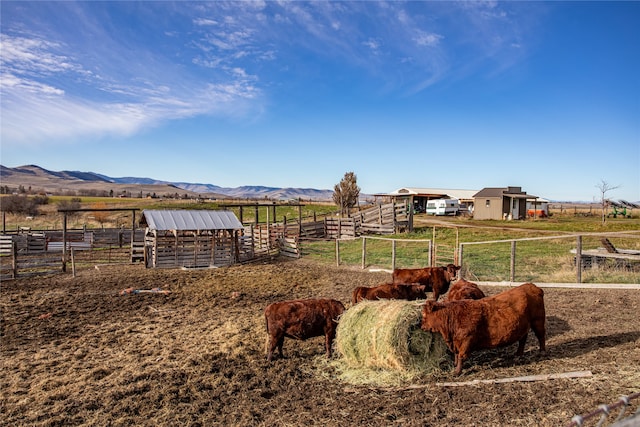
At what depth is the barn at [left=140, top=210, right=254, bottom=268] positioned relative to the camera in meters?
20.4

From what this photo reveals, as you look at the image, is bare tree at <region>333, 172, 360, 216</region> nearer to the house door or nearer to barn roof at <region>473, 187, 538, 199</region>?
barn roof at <region>473, 187, 538, 199</region>

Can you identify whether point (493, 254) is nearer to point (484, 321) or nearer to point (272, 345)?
point (484, 321)

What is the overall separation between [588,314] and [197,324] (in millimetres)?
8583

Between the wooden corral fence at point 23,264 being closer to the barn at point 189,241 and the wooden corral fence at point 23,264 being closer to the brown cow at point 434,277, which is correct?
the barn at point 189,241

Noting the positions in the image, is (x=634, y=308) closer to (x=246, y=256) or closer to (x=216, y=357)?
(x=216, y=357)

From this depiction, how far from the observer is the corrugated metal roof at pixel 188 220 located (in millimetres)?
20641

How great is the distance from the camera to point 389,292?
9203 millimetres

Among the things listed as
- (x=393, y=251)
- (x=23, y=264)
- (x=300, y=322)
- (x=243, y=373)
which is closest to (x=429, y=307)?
(x=300, y=322)

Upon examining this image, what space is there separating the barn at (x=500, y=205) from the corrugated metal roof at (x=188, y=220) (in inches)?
1196

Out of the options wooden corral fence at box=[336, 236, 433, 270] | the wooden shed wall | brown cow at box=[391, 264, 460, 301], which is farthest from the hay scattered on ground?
the wooden shed wall

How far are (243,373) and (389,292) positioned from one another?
3.58 metres

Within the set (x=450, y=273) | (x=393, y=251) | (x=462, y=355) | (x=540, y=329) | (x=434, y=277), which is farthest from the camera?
(x=393, y=251)

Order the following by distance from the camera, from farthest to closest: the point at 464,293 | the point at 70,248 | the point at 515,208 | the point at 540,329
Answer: the point at 515,208
the point at 70,248
the point at 464,293
the point at 540,329

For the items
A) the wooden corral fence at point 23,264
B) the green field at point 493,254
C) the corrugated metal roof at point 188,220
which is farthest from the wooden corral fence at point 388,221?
the wooden corral fence at point 23,264
